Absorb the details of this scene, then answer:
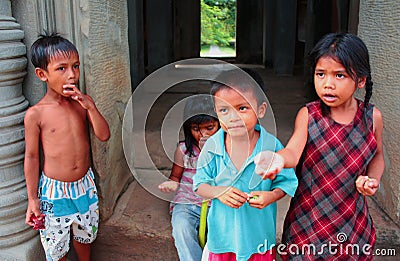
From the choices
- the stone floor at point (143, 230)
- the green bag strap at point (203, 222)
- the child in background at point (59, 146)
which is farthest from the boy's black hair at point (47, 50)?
the stone floor at point (143, 230)

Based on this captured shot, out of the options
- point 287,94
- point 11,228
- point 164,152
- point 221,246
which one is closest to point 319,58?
point 221,246

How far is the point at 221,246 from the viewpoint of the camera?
1616 millimetres

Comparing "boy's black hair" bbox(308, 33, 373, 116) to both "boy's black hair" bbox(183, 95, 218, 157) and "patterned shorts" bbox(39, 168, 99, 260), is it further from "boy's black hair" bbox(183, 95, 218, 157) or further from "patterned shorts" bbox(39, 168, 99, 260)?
"patterned shorts" bbox(39, 168, 99, 260)

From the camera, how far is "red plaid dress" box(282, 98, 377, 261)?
1.56 m

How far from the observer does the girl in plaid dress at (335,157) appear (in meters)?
1.50

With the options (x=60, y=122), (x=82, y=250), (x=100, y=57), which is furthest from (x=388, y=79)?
(x=82, y=250)

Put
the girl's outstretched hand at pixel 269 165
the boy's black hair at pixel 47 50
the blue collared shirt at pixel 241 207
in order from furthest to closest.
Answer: the boy's black hair at pixel 47 50 < the blue collared shirt at pixel 241 207 < the girl's outstretched hand at pixel 269 165

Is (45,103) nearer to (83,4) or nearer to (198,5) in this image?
(83,4)

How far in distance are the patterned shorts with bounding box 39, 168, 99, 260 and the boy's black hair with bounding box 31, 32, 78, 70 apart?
1.66 feet

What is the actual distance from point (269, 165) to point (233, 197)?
18 centimetres

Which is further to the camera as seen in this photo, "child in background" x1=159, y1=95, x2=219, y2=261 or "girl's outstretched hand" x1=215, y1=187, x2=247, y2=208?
"child in background" x1=159, y1=95, x2=219, y2=261

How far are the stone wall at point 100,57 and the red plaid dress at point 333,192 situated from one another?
106 cm

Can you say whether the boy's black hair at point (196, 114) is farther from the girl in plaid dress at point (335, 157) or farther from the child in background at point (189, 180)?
the girl in plaid dress at point (335, 157)

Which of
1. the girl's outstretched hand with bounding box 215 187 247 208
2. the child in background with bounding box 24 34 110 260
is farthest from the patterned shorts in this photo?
the girl's outstretched hand with bounding box 215 187 247 208
